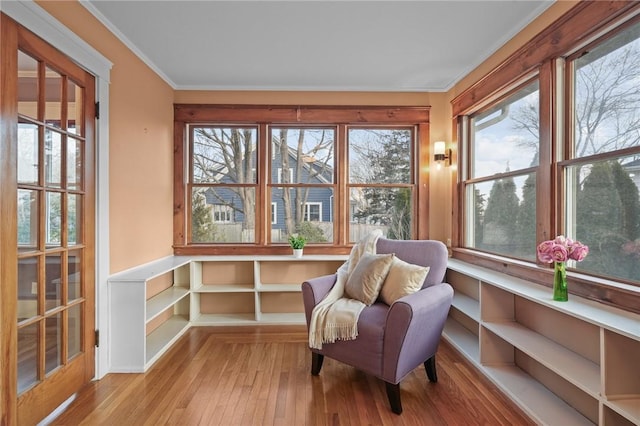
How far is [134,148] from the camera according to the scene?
2.64m

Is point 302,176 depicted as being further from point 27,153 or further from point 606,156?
point 606,156

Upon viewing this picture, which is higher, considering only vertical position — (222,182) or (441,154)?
(441,154)

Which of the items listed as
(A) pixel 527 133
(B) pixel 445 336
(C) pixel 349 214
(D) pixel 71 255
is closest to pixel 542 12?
(A) pixel 527 133

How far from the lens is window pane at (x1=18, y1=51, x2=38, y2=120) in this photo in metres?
1.62

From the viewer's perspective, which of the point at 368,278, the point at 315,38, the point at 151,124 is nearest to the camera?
the point at 368,278

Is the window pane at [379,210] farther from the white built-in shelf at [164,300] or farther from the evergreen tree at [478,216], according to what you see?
the white built-in shelf at [164,300]

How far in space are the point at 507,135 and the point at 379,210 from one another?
1459mm

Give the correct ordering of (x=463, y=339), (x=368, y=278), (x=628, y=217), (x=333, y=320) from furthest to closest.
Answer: (x=463, y=339), (x=368, y=278), (x=333, y=320), (x=628, y=217)

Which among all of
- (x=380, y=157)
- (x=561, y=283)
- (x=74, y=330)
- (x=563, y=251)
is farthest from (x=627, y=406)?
(x=74, y=330)

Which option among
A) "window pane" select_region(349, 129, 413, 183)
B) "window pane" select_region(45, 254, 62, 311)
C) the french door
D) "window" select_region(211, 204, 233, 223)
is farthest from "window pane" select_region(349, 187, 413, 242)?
"window pane" select_region(45, 254, 62, 311)

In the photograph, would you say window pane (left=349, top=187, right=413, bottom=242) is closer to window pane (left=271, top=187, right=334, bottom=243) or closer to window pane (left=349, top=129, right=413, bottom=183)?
window pane (left=349, top=129, right=413, bottom=183)

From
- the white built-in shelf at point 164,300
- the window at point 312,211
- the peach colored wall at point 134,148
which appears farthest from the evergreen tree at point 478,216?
the peach colored wall at point 134,148

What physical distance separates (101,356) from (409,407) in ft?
7.15

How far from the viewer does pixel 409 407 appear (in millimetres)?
1907
